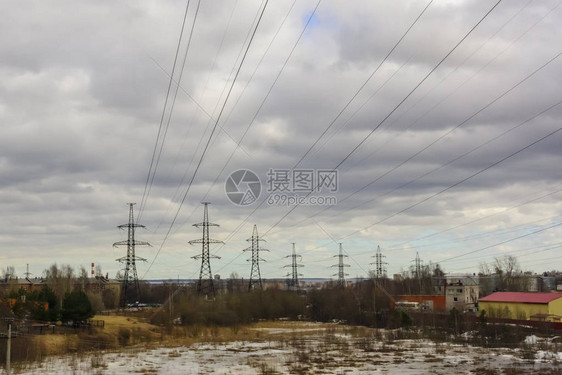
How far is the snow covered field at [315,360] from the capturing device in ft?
139

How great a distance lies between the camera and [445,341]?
209 ft

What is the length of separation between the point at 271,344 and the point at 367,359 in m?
16.5

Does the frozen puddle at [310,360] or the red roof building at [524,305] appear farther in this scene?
the red roof building at [524,305]

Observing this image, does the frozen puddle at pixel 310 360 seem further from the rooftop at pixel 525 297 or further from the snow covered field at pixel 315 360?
the rooftop at pixel 525 297

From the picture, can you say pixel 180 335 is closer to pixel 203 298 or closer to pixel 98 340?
pixel 98 340

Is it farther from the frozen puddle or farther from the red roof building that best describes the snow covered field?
the red roof building

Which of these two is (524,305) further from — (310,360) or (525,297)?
(310,360)

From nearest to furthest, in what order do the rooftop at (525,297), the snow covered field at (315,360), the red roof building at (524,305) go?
the snow covered field at (315,360) → the red roof building at (524,305) → the rooftop at (525,297)

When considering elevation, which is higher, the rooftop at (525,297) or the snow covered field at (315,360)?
the rooftop at (525,297)

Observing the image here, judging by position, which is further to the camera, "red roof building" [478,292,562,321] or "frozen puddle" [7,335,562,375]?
"red roof building" [478,292,562,321]

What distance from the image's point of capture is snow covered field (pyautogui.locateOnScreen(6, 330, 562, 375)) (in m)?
42.3

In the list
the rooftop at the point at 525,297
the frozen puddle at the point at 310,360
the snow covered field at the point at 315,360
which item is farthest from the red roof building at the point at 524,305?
the frozen puddle at the point at 310,360

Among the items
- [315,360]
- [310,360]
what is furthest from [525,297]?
[310,360]

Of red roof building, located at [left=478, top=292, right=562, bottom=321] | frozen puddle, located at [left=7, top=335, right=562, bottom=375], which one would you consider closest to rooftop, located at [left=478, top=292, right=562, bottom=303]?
red roof building, located at [left=478, top=292, right=562, bottom=321]
